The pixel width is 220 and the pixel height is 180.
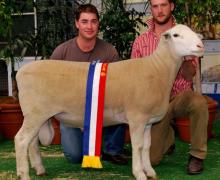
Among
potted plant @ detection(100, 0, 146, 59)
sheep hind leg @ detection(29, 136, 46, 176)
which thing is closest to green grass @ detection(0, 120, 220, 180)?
sheep hind leg @ detection(29, 136, 46, 176)

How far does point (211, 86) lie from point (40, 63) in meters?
4.89

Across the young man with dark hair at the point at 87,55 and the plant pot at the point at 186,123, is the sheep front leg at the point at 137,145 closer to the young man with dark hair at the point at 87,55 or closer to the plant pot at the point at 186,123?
the young man with dark hair at the point at 87,55

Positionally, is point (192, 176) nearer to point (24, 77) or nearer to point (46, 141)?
point (46, 141)

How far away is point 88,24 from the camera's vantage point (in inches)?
171

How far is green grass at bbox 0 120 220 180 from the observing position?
4.23 metres

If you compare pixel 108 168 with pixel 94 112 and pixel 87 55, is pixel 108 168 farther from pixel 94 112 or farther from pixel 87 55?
pixel 87 55

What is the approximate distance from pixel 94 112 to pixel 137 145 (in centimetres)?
43

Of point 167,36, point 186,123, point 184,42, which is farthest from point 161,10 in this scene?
point 186,123

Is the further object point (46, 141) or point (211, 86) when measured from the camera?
point (211, 86)

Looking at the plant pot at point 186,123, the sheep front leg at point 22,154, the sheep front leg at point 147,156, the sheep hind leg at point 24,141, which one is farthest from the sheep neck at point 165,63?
the plant pot at point 186,123

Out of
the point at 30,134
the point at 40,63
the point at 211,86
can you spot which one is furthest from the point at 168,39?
the point at 211,86

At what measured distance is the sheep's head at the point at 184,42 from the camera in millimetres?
3777

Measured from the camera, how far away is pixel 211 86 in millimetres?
8312

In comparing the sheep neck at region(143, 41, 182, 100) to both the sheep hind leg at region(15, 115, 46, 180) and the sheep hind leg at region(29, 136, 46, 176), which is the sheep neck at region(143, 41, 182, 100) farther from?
the sheep hind leg at region(29, 136, 46, 176)
